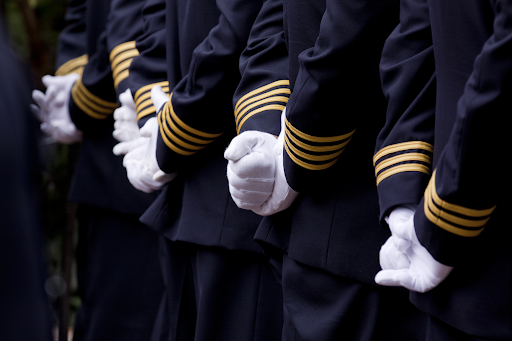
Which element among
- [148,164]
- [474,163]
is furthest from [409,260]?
[148,164]

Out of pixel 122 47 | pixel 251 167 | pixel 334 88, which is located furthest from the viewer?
pixel 122 47

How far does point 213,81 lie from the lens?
1.58 m

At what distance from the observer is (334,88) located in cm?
121

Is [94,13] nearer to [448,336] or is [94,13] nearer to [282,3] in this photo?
[282,3]

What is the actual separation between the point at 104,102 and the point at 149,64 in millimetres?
413

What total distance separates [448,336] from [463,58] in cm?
42

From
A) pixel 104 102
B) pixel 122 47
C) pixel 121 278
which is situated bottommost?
pixel 121 278

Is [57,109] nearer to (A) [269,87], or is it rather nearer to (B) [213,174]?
(B) [213,174]

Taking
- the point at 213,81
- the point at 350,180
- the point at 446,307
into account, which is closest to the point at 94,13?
the point at 213,81

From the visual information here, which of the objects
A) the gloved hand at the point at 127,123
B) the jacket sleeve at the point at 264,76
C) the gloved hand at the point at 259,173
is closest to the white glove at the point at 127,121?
the gloved hand at the point at 127,123

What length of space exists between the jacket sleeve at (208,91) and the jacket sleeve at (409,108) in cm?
52

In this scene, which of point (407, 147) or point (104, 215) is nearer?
point (407, 147)

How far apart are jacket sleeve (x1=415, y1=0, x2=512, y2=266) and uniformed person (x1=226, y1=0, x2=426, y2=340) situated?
0.28 m

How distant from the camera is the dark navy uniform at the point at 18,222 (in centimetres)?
76
